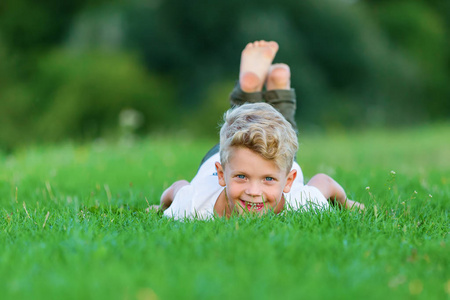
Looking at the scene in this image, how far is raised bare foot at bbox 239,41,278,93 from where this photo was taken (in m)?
4.90

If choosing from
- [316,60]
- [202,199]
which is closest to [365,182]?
[202,199]

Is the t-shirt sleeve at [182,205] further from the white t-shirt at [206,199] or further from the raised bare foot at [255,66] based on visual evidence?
the raised bare foot at [255,66]

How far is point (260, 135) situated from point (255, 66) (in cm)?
198

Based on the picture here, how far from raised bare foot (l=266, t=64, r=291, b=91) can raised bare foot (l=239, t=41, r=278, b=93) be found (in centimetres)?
6

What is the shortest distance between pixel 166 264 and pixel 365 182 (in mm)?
3188

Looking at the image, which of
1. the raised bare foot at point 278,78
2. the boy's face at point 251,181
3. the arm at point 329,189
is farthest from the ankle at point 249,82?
the boy's face at point 251,181

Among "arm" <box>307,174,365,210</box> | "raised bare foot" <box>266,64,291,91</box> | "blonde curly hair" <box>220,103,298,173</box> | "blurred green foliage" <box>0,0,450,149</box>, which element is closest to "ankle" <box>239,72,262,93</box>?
"raised bare foot" <box>266,64,291,91</box>

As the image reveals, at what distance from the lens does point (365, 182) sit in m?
4.91

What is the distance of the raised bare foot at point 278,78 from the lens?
16.2 feet

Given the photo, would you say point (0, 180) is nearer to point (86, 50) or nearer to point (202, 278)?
point (202, 278)

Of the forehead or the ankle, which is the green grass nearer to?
the forehead

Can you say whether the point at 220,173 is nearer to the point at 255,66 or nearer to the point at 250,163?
the point at 250,163

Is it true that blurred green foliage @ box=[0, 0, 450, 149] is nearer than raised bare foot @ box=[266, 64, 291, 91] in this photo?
No

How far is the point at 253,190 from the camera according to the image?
314 cm
